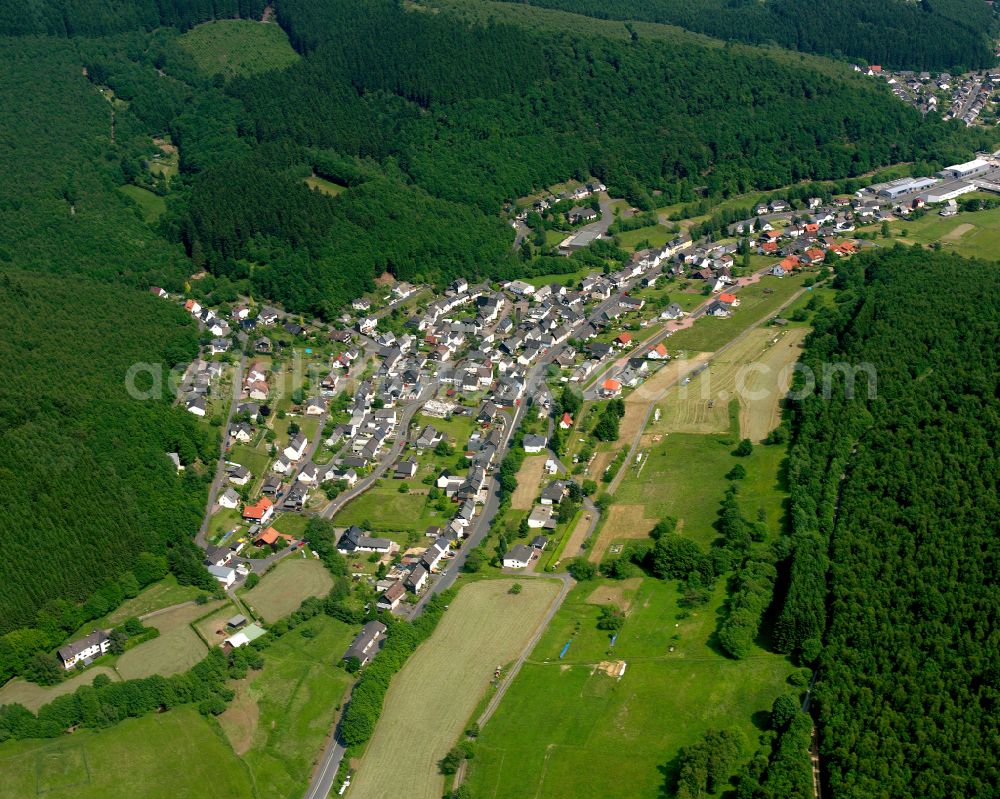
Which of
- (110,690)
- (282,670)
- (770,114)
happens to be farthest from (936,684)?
(770,114)

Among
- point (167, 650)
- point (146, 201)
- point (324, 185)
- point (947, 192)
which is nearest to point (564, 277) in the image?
point (324, 185)

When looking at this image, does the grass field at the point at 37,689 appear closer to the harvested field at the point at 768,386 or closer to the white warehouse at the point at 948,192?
the harvested field at the point at 768,386

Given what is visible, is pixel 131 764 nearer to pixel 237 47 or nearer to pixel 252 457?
pixel 252 457

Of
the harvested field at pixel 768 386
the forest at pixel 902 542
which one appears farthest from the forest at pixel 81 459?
the harvested field at pixel 768 386

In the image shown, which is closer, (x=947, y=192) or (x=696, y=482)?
(x=696, y=482)

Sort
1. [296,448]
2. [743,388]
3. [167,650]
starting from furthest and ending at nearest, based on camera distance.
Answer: [743,388] → [296,448] → [167,650]

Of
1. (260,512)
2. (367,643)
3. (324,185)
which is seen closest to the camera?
(367,643)
